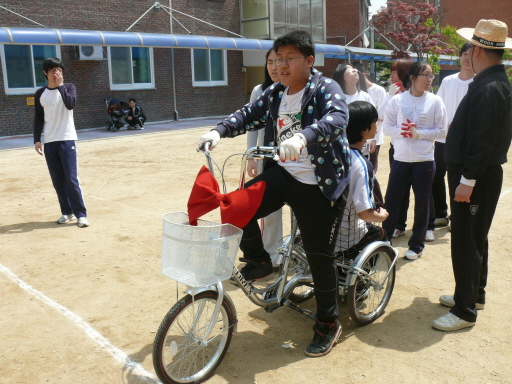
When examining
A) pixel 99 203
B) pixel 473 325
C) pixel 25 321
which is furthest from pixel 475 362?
pixel 99 203

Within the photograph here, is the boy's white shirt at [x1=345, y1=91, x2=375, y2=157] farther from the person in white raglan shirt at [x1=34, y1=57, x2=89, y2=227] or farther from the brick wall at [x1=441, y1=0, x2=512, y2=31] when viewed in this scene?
the brick wall at [x1=441, y1=0, x2=512, y2=31]

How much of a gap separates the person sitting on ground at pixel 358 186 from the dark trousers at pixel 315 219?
→ 0.24m

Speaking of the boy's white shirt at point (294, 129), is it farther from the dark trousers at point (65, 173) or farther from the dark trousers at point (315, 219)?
the dark trousers at point (65, 173)

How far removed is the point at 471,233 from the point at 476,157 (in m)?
0.59

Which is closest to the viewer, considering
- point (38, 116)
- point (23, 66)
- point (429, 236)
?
point (429, 236)

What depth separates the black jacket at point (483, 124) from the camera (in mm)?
3469

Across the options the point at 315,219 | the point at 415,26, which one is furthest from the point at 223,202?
the point at 415,26

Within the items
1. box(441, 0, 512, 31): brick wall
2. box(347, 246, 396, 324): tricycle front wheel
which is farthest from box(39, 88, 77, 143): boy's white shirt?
box(441, 0, 512, 31): brick wall

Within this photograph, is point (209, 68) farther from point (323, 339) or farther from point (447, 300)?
point (323, 339)

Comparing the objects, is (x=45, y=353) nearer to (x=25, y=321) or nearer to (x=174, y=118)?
(x=25, y=321)

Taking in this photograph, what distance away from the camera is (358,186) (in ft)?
11.8

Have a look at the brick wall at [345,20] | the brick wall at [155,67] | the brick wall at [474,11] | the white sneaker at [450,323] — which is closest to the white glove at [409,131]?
the white sneaker at [450,323]

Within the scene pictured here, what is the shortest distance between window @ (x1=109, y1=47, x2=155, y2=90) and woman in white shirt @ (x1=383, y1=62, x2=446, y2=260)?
15.2 m

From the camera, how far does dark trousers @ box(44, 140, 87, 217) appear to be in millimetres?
6625
